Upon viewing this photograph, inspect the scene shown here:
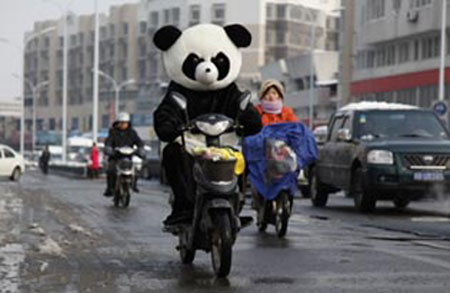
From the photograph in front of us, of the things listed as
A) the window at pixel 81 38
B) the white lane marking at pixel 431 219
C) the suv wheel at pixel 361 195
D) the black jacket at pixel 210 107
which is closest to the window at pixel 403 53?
the suv wheel at pixel 361 195

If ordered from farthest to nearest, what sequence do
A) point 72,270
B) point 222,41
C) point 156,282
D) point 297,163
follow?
1. point 297,163
2. point 222,41
3. point 72,270
4. point 156,282

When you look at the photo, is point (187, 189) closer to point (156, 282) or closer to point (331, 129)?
point (156, 282)

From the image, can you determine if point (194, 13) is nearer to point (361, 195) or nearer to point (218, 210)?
point (361, 195)

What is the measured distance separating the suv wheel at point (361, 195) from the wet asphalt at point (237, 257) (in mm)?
1358

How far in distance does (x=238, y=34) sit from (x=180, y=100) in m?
1.01

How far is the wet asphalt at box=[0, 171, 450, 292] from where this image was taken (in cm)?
897

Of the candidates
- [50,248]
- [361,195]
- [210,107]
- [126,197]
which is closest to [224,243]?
[210,107]

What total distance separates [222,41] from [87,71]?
497ft

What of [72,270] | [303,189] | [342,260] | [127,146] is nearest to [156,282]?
[72,270]

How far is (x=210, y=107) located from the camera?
34.7 ft

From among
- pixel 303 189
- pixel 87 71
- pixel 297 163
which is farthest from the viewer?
pixel 87 71

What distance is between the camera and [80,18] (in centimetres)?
16150

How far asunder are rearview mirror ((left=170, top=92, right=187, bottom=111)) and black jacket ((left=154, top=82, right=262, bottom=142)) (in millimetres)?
31

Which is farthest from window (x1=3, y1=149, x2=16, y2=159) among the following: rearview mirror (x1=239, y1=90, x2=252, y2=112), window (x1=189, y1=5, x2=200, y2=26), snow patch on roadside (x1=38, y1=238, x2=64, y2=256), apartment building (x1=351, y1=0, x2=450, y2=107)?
window (x1=189, y1=5, x2=200, y2=26)
